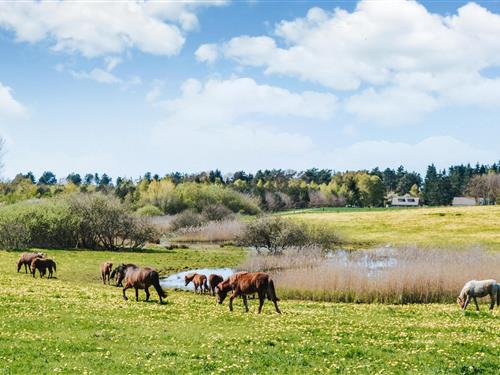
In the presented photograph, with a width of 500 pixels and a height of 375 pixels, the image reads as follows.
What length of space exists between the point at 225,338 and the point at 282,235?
44.1 m

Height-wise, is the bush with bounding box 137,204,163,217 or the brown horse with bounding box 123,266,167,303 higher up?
the bush with bounding box 137,204,163,217

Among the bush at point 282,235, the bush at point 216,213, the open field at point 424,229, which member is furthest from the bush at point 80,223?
the bush at point 216,213

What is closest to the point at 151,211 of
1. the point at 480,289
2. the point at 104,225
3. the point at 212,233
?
the point at 212,233

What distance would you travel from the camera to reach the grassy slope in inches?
579

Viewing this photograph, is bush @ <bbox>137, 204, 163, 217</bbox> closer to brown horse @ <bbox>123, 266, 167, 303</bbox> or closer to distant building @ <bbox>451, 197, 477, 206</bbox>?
brown horse @ <bbox>123, 266, 167, 303</bbox>

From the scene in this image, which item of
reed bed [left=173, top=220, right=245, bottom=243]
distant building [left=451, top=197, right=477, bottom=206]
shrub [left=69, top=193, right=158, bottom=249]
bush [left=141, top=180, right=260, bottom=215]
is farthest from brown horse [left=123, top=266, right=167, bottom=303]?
distant building [left=451, top=197, right=477, bottom=206]

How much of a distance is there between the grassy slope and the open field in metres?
45.5

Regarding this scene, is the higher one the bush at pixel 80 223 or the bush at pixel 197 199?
the bush at pixel 197 199

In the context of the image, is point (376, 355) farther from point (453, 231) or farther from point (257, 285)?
point (453, 231)

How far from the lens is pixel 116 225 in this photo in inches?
2699

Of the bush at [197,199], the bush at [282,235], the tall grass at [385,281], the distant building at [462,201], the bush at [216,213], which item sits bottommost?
the tall grass at [385,281]

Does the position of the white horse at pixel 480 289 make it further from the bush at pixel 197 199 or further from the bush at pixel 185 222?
the bush at pixel 197 199

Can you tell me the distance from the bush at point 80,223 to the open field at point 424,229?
27255 mm

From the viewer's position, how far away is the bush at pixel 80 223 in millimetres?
66000
